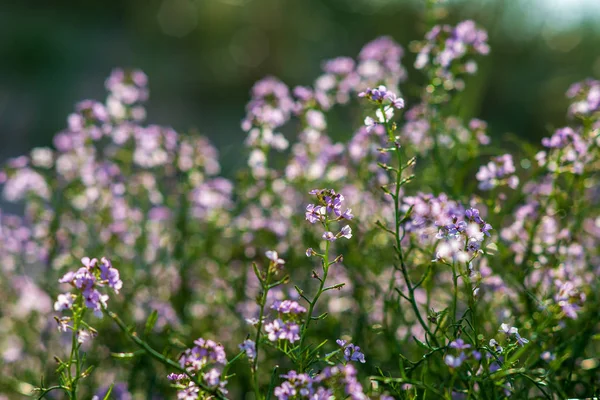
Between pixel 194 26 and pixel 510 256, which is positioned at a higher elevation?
pixel 194 26

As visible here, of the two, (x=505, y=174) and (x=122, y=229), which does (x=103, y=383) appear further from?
(x=505, y=174)

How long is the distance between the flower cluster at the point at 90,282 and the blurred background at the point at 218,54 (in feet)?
28.2

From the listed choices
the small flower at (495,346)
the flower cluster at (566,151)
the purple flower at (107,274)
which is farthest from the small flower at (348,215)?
the flower cluster at (566,151)

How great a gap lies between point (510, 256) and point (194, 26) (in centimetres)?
1313

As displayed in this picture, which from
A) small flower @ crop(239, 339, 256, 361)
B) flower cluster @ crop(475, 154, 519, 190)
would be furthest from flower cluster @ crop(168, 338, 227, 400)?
flower cluster @ crop(475, 154, 519, 190)

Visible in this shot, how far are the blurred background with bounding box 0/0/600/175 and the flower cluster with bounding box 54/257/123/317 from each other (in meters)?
8.60

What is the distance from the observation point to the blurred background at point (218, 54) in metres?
11.9

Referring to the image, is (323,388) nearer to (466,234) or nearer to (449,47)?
(466,234)

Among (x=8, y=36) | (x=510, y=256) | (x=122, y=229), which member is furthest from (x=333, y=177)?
(x=8, y=36)

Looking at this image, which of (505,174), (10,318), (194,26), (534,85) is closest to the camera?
(505,174)

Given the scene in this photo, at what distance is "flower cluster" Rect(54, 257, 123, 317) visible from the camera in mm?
1663

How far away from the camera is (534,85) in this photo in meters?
13.1

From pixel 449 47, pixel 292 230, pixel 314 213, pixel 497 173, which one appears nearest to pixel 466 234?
pixel 314 213

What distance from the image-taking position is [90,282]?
167 centimetres
